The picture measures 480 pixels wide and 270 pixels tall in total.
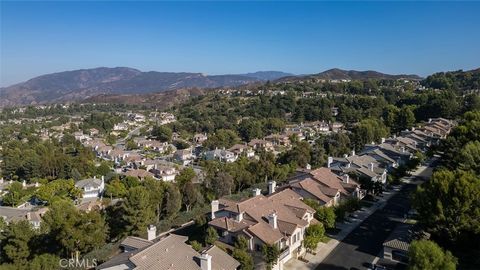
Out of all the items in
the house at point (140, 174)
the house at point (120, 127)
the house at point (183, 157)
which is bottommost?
the house at point (120, 127)

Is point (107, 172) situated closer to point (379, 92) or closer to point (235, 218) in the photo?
point (235, 218)

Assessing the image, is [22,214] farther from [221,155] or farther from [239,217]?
[221,155]

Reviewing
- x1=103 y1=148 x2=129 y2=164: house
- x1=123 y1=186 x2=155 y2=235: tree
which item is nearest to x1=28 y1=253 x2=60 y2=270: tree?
x1=123 y1=186 x2=155 y2=235: tree

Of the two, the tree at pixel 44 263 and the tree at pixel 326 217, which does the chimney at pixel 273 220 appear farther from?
the tree at pixel 44 263

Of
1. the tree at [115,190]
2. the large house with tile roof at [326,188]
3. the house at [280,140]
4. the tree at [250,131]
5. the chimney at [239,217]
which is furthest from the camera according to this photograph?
the tree at [250,131]

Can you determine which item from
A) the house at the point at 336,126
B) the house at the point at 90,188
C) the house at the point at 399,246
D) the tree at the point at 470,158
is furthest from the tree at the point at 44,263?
the house at the point at 336,126

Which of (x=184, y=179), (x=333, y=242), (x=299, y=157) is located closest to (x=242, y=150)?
(x=299, y=157)
